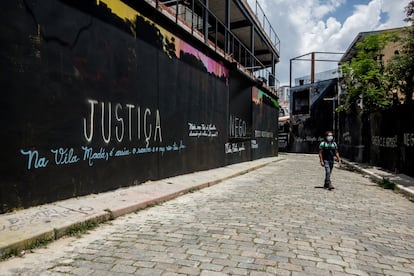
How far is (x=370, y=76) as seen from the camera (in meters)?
17.2

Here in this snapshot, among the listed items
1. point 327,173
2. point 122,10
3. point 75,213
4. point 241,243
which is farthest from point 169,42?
point 241,243

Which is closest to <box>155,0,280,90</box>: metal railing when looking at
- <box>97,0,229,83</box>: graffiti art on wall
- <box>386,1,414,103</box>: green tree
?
<box>97,0,229,83</box>: graffiti art on wall

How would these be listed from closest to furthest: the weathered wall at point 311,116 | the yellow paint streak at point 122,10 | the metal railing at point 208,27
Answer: the yellow paint streak at point 122,10 → the metal railing at point 208,27 → the weathered wall at point 311,116

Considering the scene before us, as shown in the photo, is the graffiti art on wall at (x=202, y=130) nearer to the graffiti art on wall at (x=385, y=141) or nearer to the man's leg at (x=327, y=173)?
the man's leg at (x=327, y=173)

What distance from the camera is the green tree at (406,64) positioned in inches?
556

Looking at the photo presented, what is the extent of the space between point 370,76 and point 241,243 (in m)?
15.6

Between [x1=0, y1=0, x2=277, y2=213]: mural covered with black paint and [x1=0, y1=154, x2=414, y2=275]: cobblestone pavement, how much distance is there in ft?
5.11

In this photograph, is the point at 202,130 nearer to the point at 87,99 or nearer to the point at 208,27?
the point at 87,99

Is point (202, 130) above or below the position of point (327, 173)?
above

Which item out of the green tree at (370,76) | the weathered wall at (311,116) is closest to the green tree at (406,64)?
the green tree at (370,76)

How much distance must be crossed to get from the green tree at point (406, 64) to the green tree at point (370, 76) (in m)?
0.70

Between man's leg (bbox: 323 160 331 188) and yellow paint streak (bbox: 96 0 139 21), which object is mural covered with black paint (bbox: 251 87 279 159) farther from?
yellow paint streak (bbox: 96 0 139 21)

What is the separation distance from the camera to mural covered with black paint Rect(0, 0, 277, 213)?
18.0ft

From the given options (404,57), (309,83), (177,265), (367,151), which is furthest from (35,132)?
(309,83)
